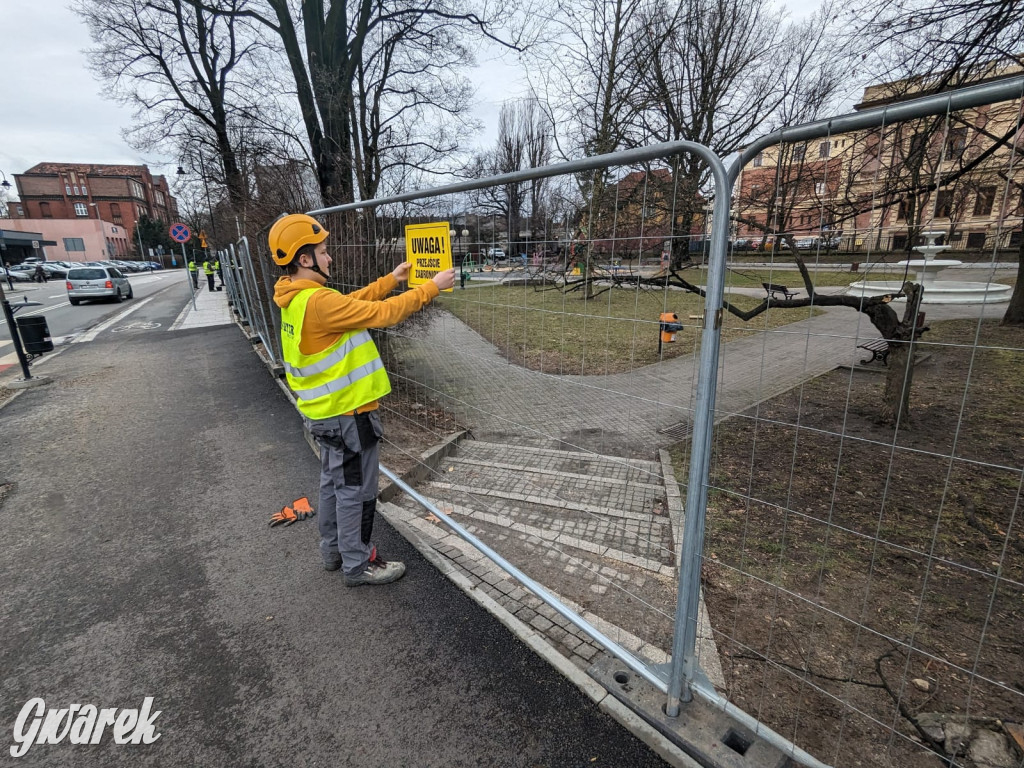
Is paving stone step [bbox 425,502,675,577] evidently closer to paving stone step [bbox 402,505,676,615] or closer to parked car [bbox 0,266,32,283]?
paving stone step [bbox 402,505,676,615]

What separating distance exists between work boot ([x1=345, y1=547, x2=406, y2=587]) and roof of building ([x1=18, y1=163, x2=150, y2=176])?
102m

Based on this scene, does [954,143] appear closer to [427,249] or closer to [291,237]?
[427,249]

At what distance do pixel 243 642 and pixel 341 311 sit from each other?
175 cm

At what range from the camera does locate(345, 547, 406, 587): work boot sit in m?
2.93

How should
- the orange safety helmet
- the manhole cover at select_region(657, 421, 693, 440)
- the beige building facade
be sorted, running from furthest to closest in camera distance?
1. the manhole cover at select_region(657, 421, 693, 440)
2. the orange safety helmet
3. the beige building facade

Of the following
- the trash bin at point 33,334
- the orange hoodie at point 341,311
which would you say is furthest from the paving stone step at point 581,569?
the trash bin at point 33,334

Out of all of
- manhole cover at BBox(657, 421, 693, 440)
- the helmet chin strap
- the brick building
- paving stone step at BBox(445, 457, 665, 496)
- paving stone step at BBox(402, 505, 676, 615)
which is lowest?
manhole cover at BBox(657, 421, 693, 440)

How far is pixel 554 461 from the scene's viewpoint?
4.94 m

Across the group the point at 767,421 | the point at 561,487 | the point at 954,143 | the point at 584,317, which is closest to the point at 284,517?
the point at 561,487

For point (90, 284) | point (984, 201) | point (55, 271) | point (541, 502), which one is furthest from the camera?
point (55, 271)

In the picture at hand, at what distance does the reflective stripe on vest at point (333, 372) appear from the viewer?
260 centimetres

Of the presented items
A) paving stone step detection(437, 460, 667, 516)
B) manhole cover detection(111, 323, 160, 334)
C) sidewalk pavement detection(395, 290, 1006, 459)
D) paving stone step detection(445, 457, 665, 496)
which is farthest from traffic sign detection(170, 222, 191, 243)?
paving stone step detection(437, 460, 667, 516)

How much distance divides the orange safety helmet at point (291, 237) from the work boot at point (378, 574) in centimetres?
179

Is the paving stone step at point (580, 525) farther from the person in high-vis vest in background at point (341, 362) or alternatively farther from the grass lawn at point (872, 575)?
the person in high-vis vest in background at point (341, 362)
